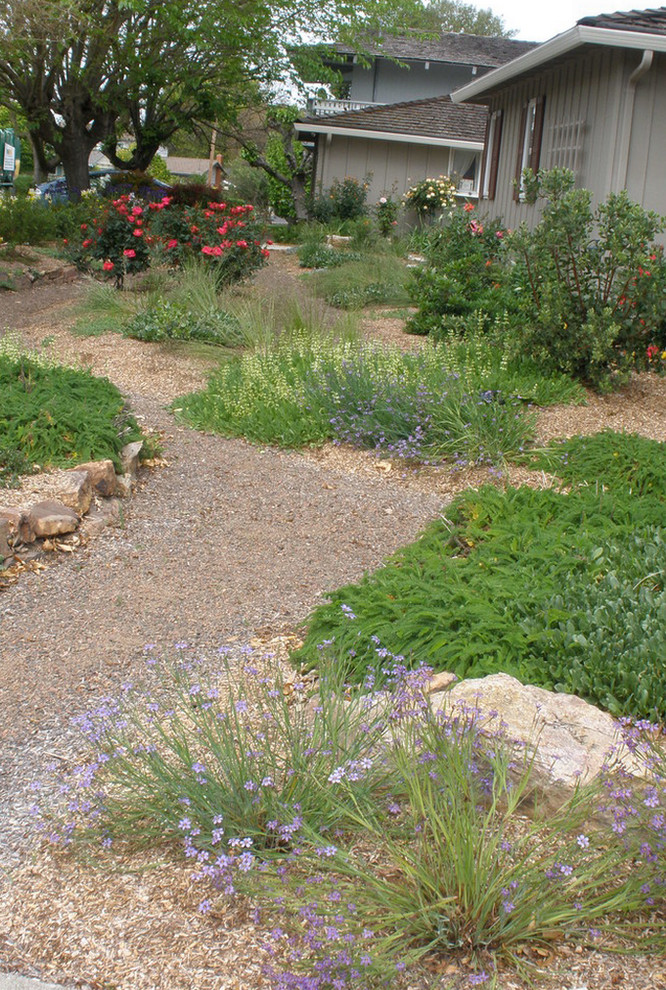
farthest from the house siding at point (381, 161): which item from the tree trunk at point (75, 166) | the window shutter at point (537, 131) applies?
the window shutter at point (537, 131)

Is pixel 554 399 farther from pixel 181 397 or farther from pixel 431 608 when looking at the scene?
pixel 431 608

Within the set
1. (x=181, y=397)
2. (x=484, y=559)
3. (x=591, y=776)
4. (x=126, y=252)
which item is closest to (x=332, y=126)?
(x=126, y=252)

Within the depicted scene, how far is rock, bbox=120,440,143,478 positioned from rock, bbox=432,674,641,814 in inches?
136

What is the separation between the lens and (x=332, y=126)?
25.9 meters

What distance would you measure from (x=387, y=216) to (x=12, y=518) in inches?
745

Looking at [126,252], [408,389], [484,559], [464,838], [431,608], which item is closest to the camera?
[464,838]

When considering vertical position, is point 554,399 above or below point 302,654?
above

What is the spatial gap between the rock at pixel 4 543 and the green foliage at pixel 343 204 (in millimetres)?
21027

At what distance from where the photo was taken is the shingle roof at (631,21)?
9.77 meters

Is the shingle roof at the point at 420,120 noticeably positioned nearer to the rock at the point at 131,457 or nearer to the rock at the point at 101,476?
the rock at the point at 131,457

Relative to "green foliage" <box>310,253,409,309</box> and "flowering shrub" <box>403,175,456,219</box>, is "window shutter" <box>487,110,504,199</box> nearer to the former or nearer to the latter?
"green foliage" <box>310,253,409,309</box>

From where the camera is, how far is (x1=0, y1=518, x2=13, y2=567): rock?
4923 millimetres

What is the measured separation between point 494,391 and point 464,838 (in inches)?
209

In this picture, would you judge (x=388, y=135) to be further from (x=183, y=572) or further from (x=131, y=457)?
(x=183, y=572)
